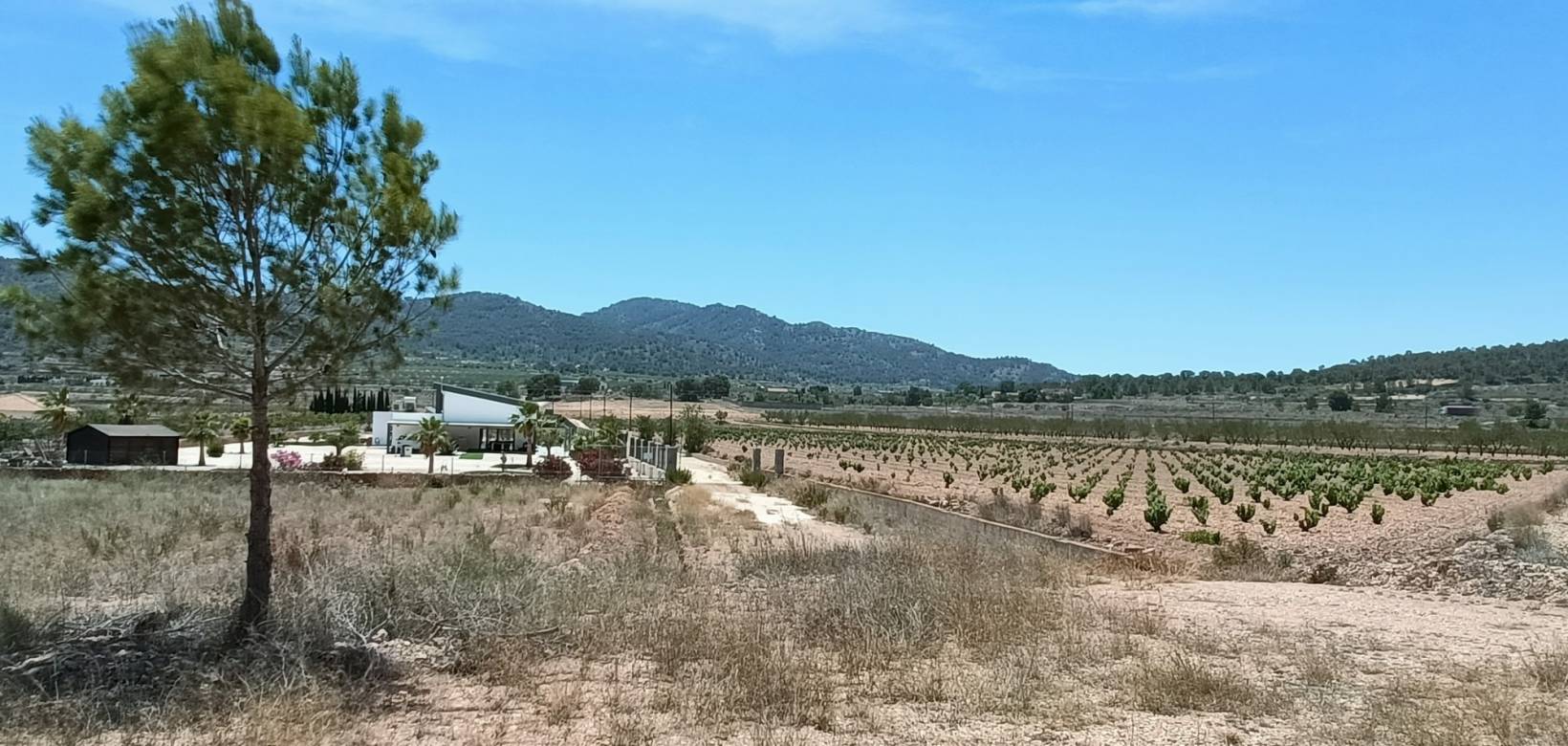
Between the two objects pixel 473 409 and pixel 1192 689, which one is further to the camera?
pixel 473 409

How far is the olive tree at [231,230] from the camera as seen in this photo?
7633 mm

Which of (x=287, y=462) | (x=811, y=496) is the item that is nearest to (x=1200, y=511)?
(x=811, y=496)

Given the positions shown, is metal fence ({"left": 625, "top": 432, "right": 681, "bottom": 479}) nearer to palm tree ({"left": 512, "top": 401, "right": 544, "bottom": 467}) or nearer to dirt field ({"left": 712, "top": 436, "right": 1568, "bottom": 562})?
palm tree ({"left": 512, "top": 401, "right": 544, "bottom": 467})

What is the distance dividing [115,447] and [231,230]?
158 feet

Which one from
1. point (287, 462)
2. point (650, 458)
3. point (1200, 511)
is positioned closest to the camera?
point (1200, 511)

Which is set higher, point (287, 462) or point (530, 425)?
point (530, 425)

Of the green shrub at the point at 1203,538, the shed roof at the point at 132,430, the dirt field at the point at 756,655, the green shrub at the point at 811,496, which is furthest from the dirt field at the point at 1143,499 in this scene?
the shed roof at the point at 132,430

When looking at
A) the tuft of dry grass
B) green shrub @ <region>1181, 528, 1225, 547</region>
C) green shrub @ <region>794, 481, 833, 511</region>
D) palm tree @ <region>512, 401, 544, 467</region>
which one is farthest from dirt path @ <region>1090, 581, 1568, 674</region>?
palm tree @ <region>512, 401, 544, 467</region>

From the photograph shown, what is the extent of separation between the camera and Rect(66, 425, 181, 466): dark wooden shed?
47219 mm

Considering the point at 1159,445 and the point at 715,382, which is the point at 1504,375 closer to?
the point at 1159,445

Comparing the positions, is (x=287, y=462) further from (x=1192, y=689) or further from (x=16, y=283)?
(x=1192, y=689)

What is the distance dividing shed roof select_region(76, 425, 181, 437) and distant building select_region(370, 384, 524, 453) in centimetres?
1696

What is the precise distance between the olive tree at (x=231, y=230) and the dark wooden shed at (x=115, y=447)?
4525 centimetres

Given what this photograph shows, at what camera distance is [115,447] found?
4744 centimetres
